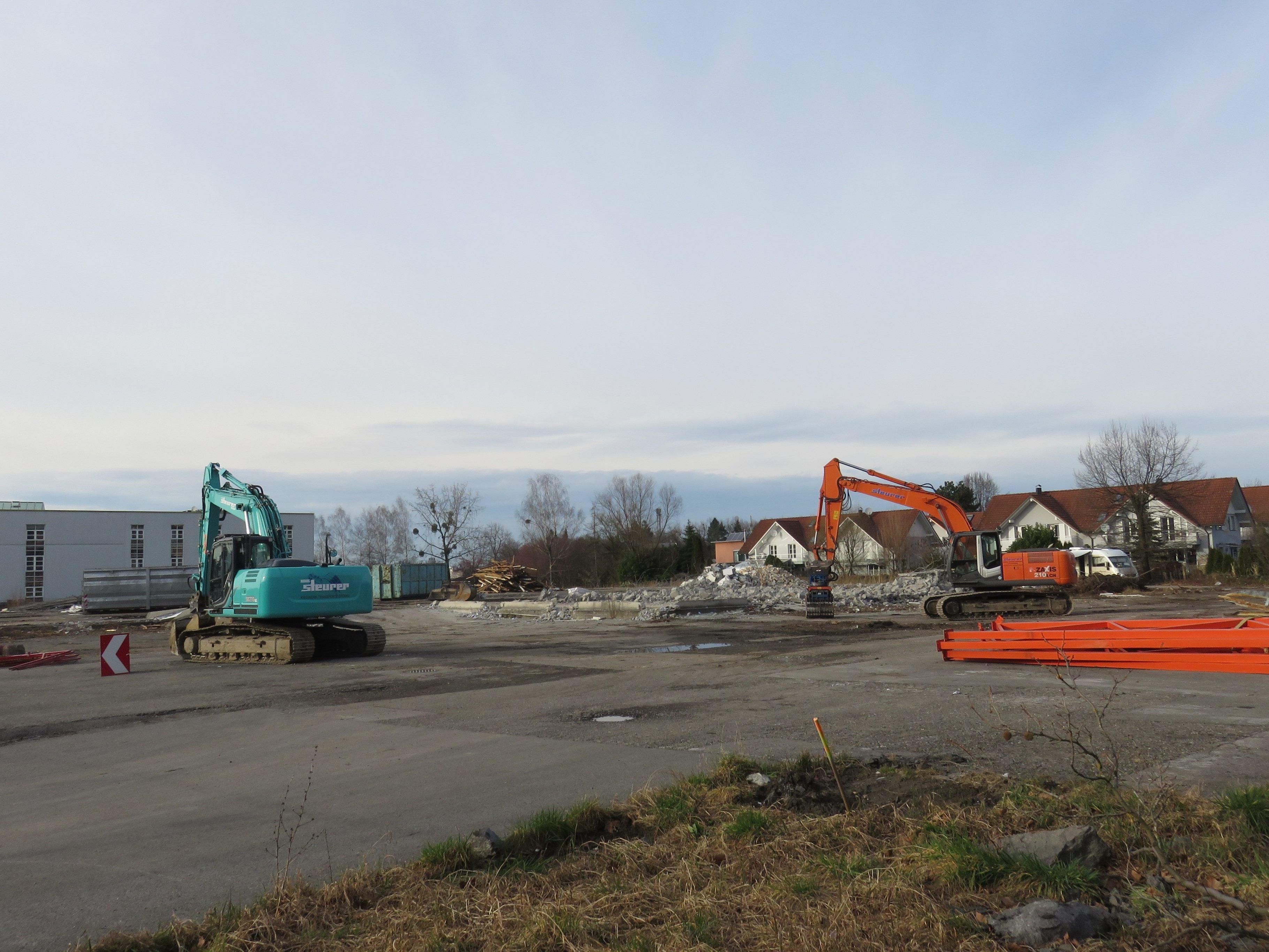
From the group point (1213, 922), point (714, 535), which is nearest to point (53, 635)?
point (1213, 922)

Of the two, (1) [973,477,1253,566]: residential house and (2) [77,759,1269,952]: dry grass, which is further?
(1) [973,477,1253,566]: residential house

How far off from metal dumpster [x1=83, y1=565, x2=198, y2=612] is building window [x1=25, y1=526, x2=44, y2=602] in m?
33.7

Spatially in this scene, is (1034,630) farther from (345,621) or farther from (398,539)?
(398,539)

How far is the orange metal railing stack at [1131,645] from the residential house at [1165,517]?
47.1m

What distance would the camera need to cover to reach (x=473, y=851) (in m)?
5.27

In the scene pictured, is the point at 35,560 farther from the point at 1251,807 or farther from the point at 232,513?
the point at 1251,807

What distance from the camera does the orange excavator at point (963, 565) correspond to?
995 inches

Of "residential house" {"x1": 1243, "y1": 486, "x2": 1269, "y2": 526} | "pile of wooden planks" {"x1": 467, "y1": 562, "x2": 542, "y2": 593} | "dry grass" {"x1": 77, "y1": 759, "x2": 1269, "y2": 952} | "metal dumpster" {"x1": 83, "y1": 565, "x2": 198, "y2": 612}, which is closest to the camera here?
"dry grass" {"x1": 77, "y1": 759, "x2": 1269, "y2": 952}

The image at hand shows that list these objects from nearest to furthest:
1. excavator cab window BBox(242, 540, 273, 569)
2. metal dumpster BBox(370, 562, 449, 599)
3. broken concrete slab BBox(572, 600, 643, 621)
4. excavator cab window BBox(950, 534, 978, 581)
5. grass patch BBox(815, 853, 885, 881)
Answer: grass patch BBox(815, 853, 885, 881) → excavator cab window BBox(242, 540, 273, 569) → excavator cab window BBox(950, 534, 978, 581) → broken concrete slab BBox(572, 600, 643, 621) → metal dumpster BBox(370, 562, 449, 599)

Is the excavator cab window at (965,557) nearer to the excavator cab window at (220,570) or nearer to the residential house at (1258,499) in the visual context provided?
the excavator cab window at (220,570)

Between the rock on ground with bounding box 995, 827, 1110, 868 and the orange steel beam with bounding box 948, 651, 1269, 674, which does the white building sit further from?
the rock on ground with bounding box 995, 827, 1110, 868

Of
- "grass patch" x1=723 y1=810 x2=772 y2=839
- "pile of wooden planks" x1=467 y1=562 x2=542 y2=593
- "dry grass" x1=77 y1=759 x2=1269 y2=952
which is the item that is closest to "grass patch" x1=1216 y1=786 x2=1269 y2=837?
"dry grass" x1=77 y1=759 x2=1269 y2=952

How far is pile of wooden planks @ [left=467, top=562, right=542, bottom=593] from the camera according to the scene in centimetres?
4944

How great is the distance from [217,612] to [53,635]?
52.3 feet
